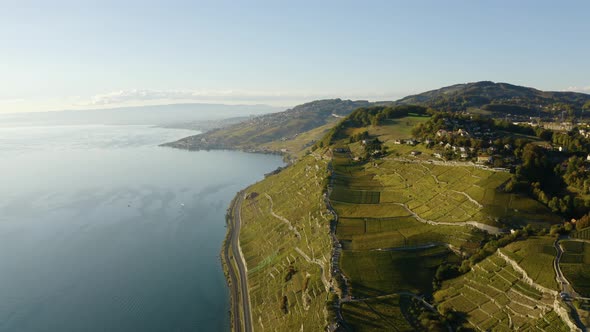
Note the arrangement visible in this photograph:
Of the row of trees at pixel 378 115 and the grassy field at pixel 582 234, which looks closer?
the grassy field at pixel 582 234

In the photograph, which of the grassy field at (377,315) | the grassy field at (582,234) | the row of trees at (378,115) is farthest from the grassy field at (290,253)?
the row of trees at (378,115)

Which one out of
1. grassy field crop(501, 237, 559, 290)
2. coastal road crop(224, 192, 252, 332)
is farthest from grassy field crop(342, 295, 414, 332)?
coastal road crop(224, 192, 252, 332)

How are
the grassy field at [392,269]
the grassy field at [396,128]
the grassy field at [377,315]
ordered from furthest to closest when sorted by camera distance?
1. the grassy field at [396,128]
2. the grassy field at [392,269]
3. the grassy field at [377,315]

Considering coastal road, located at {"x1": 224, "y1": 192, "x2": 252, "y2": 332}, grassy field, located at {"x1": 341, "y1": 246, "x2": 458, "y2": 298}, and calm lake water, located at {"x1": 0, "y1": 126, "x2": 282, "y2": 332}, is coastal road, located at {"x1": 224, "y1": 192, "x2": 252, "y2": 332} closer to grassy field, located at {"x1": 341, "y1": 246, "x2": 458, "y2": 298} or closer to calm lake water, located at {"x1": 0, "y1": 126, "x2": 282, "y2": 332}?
calm lake water, located at {"x1": 0, "y1": 126, "x2": 282, "y2": 332}

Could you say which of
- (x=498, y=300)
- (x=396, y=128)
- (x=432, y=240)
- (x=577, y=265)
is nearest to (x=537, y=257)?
(x=577, y=265)

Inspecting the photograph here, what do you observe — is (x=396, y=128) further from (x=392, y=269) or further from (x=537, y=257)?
(x=537, y=257)

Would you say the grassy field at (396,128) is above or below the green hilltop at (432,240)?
above

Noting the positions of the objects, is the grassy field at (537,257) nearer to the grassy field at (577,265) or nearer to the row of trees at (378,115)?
the grassy field at (577,265)

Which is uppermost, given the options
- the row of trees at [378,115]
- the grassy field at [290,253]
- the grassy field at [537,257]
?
the row of trees at [378,115]
